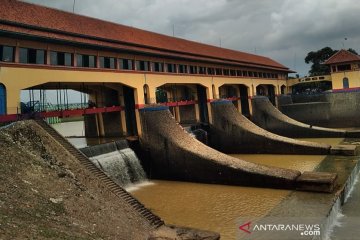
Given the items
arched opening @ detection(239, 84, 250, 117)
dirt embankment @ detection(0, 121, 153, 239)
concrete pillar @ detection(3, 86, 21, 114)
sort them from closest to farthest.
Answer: dirt embankment @ detection(0, 121, 153, 239) < concrete pillar @ detection(3, 86, 21, 114) < arched opening @ detection(239, 84, 250, 117)

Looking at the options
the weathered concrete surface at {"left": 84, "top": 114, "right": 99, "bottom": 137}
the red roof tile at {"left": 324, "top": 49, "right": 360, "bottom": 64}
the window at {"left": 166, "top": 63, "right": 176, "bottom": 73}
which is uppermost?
the red roof tile at {"left": 324, "top": 49, "right": 360, "bottom": 64}

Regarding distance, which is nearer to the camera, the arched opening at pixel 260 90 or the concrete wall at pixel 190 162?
the concrete wall at pixel 190 162

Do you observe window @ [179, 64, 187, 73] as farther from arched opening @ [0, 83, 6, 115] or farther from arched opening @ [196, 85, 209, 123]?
arched opening @ [0, 83, 6, 115]

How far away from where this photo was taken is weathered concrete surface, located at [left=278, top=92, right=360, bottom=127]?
43.6m

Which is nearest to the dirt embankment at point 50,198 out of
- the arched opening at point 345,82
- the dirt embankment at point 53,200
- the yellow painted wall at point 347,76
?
the dirt embankment at point 53,200

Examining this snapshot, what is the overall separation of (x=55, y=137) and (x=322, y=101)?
132ft

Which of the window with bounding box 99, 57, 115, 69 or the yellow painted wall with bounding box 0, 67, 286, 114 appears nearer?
the yellow painted wall with bounding box 0, 67, 286, 114

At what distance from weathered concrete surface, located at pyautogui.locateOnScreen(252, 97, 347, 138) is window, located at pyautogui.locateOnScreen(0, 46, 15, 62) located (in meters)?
30.1

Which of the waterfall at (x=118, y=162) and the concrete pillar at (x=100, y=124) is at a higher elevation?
the concrete pillar at (x=100, y=124)

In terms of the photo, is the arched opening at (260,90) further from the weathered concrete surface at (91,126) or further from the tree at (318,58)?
the weathered concrete surface at (91,126)

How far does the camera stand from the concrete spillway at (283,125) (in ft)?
121

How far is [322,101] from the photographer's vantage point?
4691 centimetres

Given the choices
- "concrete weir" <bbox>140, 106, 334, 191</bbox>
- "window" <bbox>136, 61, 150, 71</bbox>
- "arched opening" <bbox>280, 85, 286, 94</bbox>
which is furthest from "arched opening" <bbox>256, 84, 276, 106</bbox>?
"concrete weir" <bbox>140, 106, 334, 191</bbox>

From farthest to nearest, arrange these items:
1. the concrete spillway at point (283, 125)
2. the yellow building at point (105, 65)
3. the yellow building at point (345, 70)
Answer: the yellow building at point (345, 70) → the concrete spillway at point (283, 125) → the yellow building at point (105, 65)
